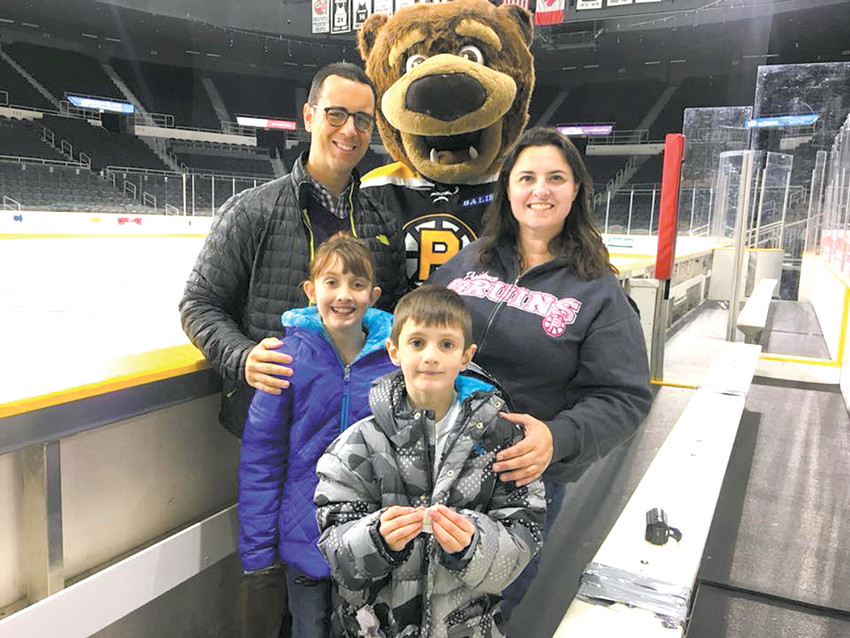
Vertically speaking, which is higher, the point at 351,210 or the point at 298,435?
the point at 351,210

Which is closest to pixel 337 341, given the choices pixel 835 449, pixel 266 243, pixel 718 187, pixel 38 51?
pixel 266 243

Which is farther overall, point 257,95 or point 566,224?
point 257,95

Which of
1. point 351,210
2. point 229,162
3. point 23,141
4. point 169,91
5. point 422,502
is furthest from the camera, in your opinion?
point 229,162

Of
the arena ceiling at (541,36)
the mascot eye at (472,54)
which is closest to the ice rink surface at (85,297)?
the mascot eye at (472,54)

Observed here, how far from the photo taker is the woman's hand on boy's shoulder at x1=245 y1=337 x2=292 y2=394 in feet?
3.55

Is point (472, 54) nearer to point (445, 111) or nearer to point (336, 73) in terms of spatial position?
point (445, 111)

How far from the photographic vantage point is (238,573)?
59.8 inches

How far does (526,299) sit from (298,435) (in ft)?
1.49

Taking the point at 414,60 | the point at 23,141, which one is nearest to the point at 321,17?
the point at 414,60

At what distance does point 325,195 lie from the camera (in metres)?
1.30

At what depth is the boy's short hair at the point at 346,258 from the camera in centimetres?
110

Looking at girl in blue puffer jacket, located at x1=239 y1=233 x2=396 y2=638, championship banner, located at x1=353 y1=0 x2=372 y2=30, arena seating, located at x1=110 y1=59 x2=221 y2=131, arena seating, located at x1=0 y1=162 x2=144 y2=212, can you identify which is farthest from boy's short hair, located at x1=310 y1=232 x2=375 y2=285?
arena seating, located at x1=110 y1=59 x2=221 y2=131

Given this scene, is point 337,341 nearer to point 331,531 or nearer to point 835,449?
point 331,531

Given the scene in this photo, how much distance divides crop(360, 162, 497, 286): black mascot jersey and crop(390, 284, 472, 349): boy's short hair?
1.79 feet
